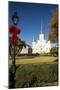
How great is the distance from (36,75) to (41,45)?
307mm

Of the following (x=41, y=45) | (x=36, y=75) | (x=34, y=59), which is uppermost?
(x=41, y=45)

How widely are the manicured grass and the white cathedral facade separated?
133 mm

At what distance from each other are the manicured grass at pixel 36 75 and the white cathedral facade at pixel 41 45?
0.13m

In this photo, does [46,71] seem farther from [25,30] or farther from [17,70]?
[25,30]

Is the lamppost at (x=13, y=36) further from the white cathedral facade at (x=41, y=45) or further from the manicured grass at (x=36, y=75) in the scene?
the white cathedral facade at (x=41, y=45)

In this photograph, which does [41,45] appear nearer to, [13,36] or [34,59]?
[34,59]

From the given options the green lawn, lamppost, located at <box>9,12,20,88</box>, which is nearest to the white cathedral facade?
the green lawn

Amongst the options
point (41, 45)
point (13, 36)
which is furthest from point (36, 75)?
point (13, 36)

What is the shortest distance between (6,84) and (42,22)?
2.34 feet

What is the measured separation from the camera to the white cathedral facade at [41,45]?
7.30ft

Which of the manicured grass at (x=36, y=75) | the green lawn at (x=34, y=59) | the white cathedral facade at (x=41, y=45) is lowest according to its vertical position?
the manicured grass at (x=36, y=75)

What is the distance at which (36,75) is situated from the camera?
2.23 m

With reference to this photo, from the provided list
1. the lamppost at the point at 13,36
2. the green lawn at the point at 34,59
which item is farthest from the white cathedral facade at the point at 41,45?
the lamppost at the point at 13,36

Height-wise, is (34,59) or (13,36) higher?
(13,36)
